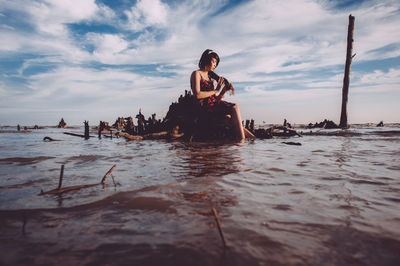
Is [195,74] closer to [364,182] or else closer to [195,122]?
[195,122]

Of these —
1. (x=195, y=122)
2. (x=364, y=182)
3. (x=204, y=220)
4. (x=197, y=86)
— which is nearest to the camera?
(x=204, y=220)

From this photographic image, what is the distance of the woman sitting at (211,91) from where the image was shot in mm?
5958

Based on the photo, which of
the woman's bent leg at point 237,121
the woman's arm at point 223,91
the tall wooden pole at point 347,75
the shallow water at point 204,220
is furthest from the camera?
the tall wooden pole at point 347,75

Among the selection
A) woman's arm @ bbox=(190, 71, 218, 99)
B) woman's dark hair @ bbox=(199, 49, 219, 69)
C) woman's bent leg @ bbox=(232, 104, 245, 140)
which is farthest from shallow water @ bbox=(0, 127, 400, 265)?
woman's dark hair @ bbox=(199, 49, 219, 69)

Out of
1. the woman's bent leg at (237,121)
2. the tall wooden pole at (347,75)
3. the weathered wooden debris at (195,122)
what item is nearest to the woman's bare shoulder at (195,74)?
the weathered wooden debris at (195,122)

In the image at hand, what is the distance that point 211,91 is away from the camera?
6.18 metres

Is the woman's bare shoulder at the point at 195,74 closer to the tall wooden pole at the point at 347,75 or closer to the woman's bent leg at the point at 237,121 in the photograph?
the woman's bent leg at the point at 237,121

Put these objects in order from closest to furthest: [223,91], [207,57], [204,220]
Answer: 1. [204,220]
2. [207,57]
3. [223,91]

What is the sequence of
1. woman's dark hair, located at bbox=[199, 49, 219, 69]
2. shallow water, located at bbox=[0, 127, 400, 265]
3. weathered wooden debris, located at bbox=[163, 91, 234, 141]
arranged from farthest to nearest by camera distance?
weathered wooden debris, located at bbox=[163, 91, 234, 141] → woman's dark hair, located at bbox=[199, 49, 219, 69] → shallow water, located at bbox=[0, 127, 400, 265]

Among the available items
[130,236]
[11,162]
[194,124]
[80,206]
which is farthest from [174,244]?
[194,124]

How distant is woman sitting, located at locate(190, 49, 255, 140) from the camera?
5.96m

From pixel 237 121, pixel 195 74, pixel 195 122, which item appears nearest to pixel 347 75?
pixel 237 121

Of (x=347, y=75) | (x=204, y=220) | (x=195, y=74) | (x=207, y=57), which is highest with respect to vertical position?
(x=347, y=75)

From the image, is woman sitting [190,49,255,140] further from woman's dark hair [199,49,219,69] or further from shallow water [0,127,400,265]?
shallow water [0,127,400,265]
